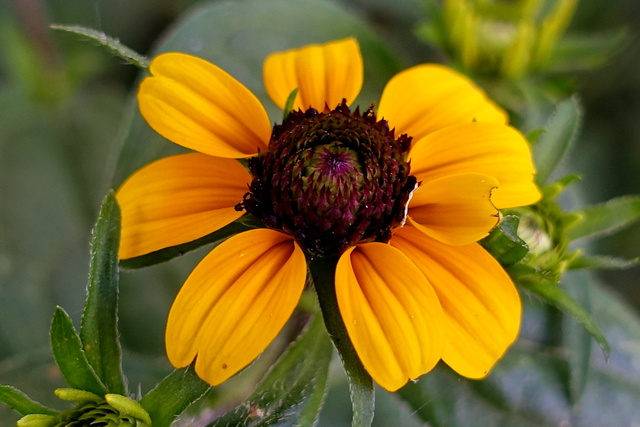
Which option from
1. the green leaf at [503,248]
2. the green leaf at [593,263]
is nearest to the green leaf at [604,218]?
the green leaf at [593,263]

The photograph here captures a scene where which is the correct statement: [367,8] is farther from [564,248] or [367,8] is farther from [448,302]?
[448,302]

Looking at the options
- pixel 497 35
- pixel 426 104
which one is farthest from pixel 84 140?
pixel 426 104

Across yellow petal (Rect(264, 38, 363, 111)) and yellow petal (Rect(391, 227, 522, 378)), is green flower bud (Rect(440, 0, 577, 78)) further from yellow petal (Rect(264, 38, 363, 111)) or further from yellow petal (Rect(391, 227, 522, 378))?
yellow petal (Rect(391, 227, 522, 378))

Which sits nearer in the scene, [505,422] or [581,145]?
[505,422]

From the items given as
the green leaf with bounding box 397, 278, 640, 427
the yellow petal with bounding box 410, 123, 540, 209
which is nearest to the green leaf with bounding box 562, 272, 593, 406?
the green leaf with bounding box 397, 278, 640, 427

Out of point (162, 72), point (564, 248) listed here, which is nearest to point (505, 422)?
point (564, 248)

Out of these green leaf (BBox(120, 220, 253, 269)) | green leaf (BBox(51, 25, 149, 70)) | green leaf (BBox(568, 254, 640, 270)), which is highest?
green leaf (BBox(51, 25, 149, 70))

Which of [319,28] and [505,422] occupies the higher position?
[319,28]

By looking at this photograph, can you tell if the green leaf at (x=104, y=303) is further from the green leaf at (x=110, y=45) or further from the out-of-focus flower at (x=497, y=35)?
the out-of-focus flower at (x=497, y=35)
